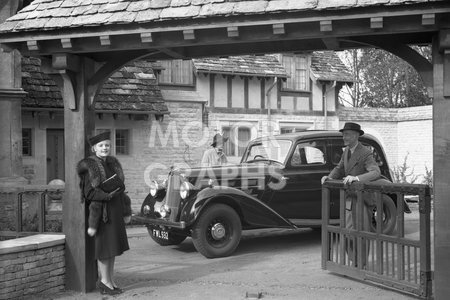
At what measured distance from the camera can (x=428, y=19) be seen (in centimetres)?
536

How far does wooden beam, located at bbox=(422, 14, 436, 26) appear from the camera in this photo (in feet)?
17.5

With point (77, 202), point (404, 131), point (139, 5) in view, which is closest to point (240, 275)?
point (77, 202)

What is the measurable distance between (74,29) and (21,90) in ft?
21.7

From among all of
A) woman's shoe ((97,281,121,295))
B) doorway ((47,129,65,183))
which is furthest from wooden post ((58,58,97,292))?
doorway ((47,129,65,183))

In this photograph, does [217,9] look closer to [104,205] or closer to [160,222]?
[104,205]

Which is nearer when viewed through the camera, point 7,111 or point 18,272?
point 18,272

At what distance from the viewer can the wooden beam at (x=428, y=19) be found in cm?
533

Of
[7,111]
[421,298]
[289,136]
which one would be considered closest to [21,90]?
[7,111]

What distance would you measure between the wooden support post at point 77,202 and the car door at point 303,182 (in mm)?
4097

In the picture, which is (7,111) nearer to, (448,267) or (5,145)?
(5,145)

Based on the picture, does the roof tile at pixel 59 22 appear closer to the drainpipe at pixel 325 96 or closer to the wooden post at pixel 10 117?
the wooden post at pixel 10 117

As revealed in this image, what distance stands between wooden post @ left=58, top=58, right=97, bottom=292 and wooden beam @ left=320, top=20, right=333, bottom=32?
2.88 metres

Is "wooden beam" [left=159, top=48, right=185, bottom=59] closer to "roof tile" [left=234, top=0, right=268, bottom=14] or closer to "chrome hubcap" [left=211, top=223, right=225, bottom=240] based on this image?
"roof tile" [left=234, top=0, right=268, bottom=14]

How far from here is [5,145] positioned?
12.3 meters
